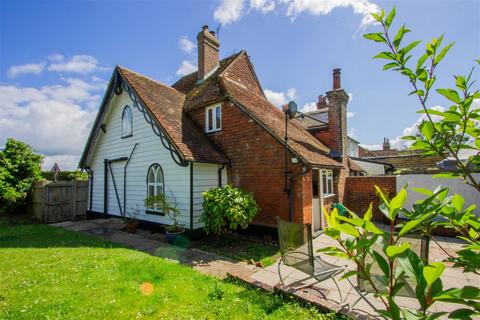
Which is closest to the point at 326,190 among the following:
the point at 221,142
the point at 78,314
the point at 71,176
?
the point at 221,142

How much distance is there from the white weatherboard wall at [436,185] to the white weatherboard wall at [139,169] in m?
7.95

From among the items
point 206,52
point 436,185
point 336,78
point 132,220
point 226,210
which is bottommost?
point 132,220

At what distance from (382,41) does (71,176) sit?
2157cm

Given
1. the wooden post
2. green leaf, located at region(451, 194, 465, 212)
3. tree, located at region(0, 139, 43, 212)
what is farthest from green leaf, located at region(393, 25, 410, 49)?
tree, located at region(0, 139, 43, 212)

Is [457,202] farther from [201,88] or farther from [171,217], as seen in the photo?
[201,88]

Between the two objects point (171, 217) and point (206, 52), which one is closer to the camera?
point (171, 217)

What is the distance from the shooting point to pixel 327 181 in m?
11.1

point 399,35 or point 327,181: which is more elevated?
point 399,35

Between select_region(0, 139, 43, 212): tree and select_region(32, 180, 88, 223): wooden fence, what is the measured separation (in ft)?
4.13

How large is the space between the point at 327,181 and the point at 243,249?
5615 mm

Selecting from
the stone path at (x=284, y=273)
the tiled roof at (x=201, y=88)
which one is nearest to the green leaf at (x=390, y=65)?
the stone path at (x=284, y=273)

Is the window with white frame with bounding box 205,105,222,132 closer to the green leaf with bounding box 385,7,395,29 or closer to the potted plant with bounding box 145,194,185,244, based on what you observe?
the potted plant with bounding box 145,194,185,244

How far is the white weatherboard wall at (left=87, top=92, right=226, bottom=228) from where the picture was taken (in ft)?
29.3

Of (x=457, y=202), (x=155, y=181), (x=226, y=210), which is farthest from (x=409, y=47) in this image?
(x=155, y=181)
